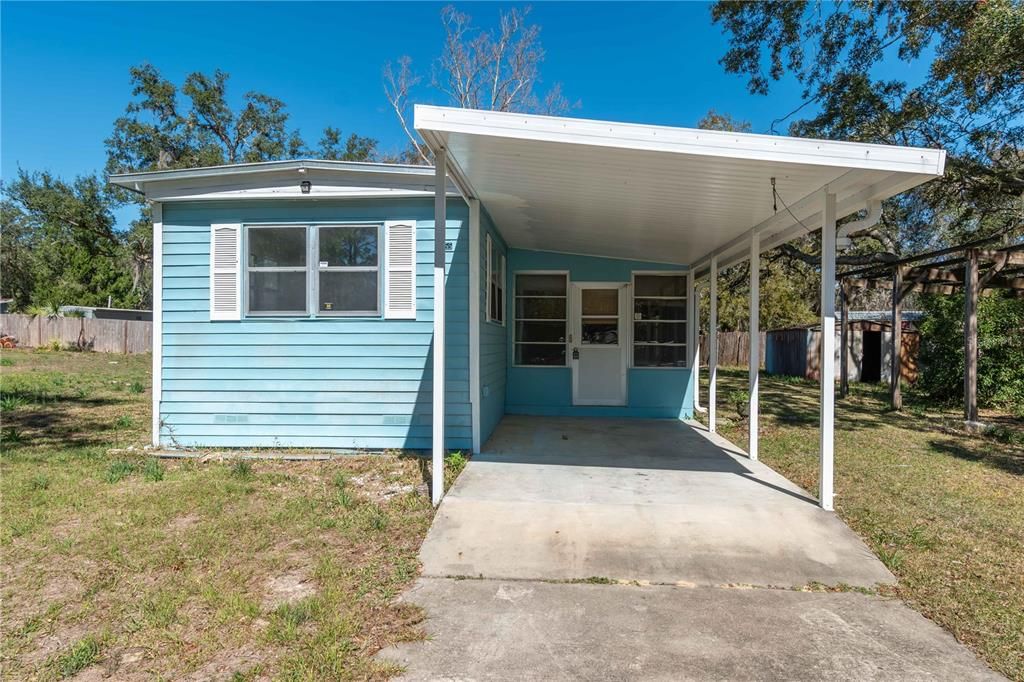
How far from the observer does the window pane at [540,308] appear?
29.0 feet

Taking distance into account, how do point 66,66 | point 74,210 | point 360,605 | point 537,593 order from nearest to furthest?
point 360,605
point 537,593
point 66,66
point 74,210

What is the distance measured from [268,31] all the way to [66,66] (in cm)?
446

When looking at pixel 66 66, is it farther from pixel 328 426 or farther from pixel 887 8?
pixel 887 8

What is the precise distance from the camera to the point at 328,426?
20.5 feet

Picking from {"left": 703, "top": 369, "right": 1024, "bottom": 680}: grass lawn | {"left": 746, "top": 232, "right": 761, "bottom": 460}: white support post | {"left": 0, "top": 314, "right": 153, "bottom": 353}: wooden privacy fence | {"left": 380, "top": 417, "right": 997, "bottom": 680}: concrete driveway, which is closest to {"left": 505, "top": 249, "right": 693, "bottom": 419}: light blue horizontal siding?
{"left": 703, "top": 369, "right": 1024, "bottom": 680}: grass lawn

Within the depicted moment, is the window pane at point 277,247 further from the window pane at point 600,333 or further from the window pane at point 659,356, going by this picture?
the window pane at point 659,356

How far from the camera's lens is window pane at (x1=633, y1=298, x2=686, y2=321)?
8914mm

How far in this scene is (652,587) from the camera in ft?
10.8

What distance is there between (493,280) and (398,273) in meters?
1.61

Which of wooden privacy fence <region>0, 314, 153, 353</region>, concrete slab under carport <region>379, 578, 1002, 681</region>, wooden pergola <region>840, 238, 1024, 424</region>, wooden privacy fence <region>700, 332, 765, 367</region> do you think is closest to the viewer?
concrete slab under carport <region>379, 578, 1002, 681</region>

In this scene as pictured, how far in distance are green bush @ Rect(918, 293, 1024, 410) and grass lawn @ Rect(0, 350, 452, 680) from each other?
1043 centimetres

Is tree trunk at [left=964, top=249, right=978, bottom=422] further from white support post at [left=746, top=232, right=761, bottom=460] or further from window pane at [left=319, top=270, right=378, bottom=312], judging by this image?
window pane at [left=319, top=270, right=378, bottom=312]

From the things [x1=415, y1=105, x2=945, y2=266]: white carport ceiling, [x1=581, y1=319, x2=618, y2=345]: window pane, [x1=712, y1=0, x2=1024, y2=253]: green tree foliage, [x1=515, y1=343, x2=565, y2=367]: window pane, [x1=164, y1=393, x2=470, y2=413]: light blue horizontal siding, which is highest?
[x1=712, y1=0, x2=1024, y2=253]: green tree foliage

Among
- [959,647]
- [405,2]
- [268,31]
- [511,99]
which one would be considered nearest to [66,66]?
[268,31]
